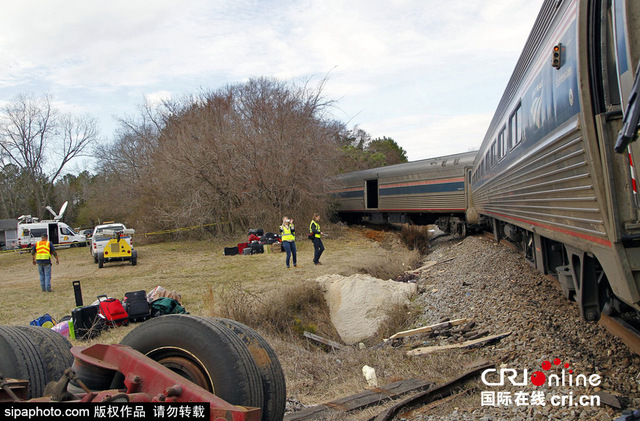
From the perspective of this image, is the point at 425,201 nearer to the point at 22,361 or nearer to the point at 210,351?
the point at 210,351

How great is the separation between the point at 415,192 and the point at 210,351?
65.7 feet

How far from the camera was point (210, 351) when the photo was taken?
264 cm

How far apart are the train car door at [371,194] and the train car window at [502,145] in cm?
1716

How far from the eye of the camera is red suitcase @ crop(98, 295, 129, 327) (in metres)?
8.38

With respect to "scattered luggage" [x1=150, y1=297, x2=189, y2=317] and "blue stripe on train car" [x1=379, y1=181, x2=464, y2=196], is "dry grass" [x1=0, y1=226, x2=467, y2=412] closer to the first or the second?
"scattered luggage" [x1=150, y1=297, x2=189, y2=317]

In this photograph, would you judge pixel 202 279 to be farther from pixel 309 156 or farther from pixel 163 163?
pixel 163 163

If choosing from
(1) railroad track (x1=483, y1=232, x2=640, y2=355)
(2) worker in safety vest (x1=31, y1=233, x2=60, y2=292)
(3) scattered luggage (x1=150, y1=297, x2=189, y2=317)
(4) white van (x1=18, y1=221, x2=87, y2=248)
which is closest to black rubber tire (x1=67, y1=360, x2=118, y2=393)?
(1) railroad track (x1=483, y1=232, x2=640, y2=355)

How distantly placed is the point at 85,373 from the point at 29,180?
58057 mm

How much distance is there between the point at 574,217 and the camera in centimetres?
406

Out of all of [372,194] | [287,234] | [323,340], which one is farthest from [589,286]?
[372,194]

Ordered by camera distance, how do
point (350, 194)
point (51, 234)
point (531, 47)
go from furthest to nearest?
point (51, 234) → point (350, 194) → point (531, 47)

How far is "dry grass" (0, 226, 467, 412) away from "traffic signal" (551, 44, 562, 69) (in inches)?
126

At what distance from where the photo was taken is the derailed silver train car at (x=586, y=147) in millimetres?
3162

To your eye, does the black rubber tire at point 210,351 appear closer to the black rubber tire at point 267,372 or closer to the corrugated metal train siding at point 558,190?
the black rubber tire at point 267,372
